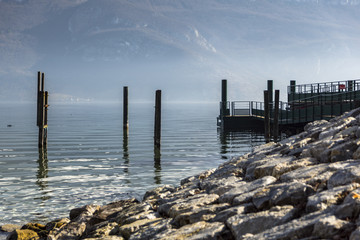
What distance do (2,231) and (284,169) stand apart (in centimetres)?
652

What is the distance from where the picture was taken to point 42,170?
21.0 meters

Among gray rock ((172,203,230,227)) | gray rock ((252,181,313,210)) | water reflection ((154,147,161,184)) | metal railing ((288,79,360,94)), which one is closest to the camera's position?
gray rock ((252,181,313,210))

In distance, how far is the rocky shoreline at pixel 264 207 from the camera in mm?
6621

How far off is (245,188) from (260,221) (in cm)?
184

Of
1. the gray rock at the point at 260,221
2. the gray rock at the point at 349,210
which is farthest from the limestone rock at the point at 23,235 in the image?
the gray rock at the point at 349,210

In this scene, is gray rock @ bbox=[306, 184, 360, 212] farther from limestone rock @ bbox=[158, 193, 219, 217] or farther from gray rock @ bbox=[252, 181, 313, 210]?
limestone rock @ bbox=[158, 193, 219, 217]

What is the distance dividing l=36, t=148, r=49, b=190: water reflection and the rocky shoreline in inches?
239

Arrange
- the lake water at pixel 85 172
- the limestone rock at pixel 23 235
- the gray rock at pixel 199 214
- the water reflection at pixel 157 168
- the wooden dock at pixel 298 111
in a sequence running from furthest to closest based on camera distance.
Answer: the wooden dock at pixel 298 111 < the water reflection at pixel 157 168 < the lake water at pixel 85 172 < the limestone rock at pixel 23 235 < the gray rock at pixel 199 214

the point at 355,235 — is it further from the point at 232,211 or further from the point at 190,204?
the point at 190,204

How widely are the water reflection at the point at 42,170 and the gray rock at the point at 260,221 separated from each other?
10840 mm

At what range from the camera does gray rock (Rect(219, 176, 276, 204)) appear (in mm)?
8805

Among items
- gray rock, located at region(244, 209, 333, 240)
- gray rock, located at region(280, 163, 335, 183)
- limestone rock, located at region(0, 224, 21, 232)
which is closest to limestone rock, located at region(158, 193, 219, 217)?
gray rock, located at region(280, 163, 335, 183)

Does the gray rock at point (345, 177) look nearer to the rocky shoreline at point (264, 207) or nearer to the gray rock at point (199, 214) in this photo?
the rocky shoreline at point (264, 207)

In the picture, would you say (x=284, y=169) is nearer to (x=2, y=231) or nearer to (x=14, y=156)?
(x=2, y=231)
